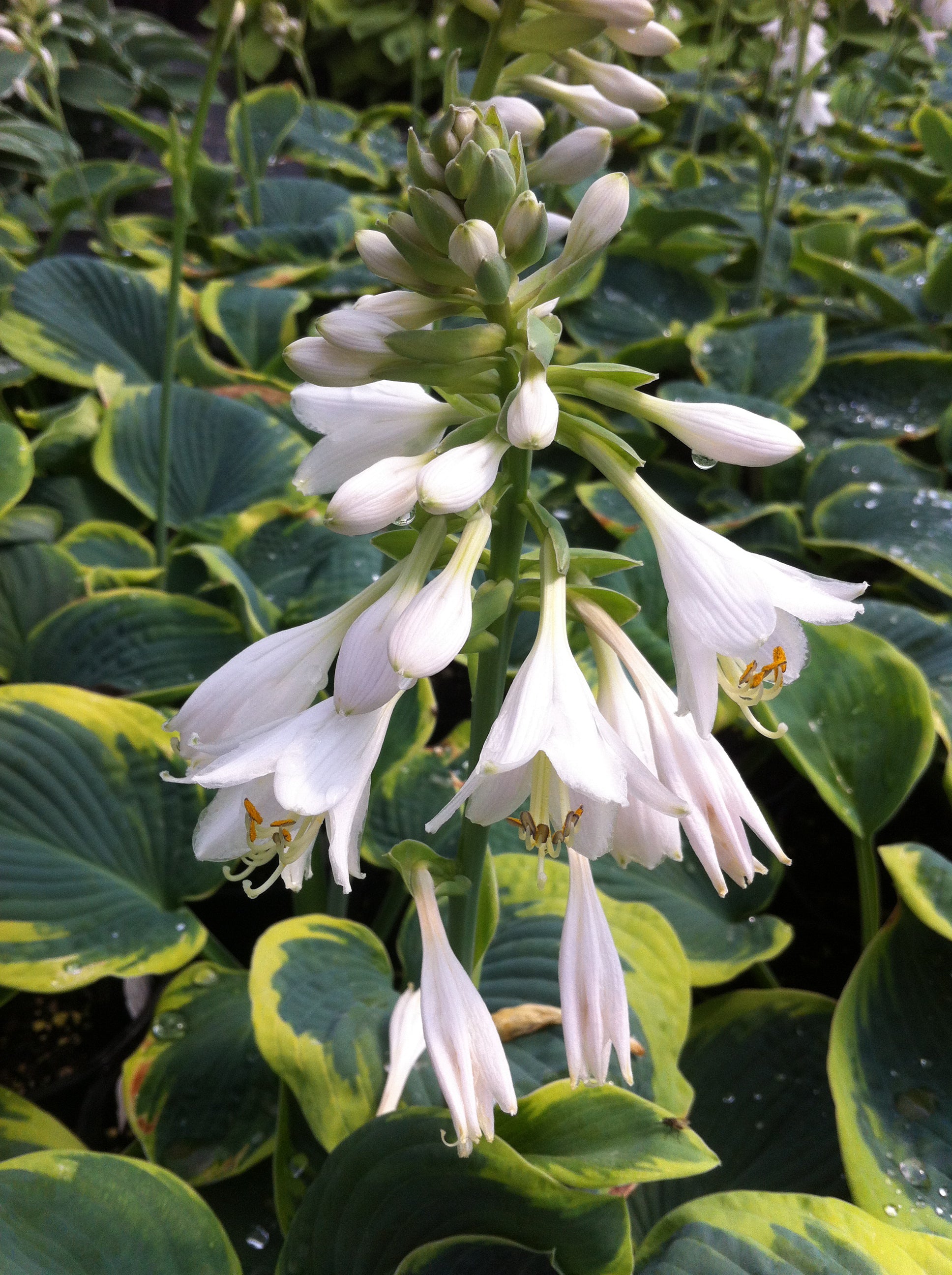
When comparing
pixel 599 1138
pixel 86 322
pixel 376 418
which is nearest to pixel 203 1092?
pixel 599 1138

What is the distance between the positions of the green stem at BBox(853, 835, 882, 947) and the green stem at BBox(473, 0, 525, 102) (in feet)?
3.57

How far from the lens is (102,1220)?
810 millimetres

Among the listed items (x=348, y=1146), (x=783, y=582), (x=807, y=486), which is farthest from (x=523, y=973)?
(x=807, y=486)

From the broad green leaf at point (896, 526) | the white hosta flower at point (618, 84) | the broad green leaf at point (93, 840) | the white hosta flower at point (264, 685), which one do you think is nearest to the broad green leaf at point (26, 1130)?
the broad green leaf at point (93, 840)

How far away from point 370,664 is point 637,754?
20 centimetres

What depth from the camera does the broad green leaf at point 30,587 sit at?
1669mm

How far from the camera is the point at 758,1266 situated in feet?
2.55

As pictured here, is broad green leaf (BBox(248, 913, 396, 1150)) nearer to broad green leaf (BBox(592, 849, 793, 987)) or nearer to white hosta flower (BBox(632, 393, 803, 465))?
broad green leaf (BBox(592, 849, 793, 987))

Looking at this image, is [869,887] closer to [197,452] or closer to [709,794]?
Result: [709,794]

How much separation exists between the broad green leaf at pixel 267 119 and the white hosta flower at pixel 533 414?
3.36 m

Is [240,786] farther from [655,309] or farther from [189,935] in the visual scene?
[655,309]

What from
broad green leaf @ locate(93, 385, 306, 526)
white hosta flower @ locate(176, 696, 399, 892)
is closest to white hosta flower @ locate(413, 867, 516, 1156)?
white hosta flower @ locate(176, 696, 399, 892)

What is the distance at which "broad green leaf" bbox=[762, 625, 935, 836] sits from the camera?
126 cm

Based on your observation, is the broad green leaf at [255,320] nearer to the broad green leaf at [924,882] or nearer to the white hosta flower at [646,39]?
the white hosta flower at [646,39]
